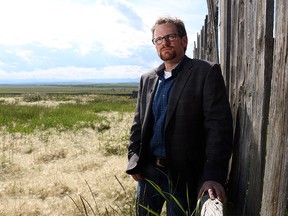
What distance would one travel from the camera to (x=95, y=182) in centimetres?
471

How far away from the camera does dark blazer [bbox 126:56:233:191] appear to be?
221 cm

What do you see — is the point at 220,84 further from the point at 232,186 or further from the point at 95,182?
the point at 95,182

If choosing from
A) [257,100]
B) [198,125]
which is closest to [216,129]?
[198,125]

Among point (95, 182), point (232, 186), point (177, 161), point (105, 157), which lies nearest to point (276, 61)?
point (177, 161)

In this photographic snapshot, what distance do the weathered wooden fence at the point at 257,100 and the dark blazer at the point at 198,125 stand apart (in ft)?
0.68

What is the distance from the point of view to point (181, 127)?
2297mm

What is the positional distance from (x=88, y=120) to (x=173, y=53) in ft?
29.8

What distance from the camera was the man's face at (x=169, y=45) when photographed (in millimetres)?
2438

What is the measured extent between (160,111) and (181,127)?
0.82 feet

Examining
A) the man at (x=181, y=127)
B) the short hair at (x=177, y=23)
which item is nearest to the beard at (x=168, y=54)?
the man at (x=181, y=127)

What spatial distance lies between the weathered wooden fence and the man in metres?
0.21

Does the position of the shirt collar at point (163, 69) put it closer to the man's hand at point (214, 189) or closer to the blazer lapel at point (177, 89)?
the blazer lapel at point (177, 89)

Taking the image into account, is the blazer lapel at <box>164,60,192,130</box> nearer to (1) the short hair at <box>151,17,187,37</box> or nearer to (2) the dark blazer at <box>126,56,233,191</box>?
(2) the dark blazer at <box>126,56,233,191</box>

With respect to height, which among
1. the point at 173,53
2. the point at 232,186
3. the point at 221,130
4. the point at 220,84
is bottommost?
the point at 232,186
